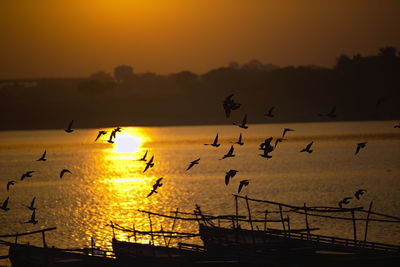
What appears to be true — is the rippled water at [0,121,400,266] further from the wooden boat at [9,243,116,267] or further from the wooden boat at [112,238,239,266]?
the wooden boat at [112,238,239,266]

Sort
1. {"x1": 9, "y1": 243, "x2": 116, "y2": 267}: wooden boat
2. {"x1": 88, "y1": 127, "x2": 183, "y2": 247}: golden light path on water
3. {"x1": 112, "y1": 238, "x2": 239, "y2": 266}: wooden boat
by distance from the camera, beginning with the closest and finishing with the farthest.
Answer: {"x1": 112, "y1": 238, "x2": 239, "y2": 266}: wooden boat < {"x1": 9, "y1": 243, "x2": 116, "y2": 267}: wooden boat < {"x1": 88, "y1": 127, "x2": 183, "y2": 247}: golden light path on water

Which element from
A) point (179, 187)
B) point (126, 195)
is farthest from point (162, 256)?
point (179, 187)

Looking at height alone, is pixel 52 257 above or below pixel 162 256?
above

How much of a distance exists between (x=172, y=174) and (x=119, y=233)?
45467 mm

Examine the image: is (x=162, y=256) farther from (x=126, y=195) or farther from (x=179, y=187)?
(x=179, y=187)

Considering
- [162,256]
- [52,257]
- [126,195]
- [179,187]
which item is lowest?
[162,256]

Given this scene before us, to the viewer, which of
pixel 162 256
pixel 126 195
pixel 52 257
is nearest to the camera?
pixel 52 257

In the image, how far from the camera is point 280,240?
32.0 metres

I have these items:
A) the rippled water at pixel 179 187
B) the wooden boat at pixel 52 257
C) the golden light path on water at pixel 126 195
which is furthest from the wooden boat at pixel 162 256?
the rippled water at pixel 179 187

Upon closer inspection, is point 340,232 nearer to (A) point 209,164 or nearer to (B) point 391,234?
(B) point 391,234

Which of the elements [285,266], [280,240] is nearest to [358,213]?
[280,240]

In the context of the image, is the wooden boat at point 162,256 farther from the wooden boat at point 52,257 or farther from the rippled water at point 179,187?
the rippled water at point 179,187

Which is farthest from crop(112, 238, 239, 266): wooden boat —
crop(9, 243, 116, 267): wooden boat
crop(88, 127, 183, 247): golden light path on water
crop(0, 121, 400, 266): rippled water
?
crop(0, 121, 400, 266): rippled water

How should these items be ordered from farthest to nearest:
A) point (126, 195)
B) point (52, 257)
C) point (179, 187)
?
point (179, 187), point (126, 195), point (52, 257)
